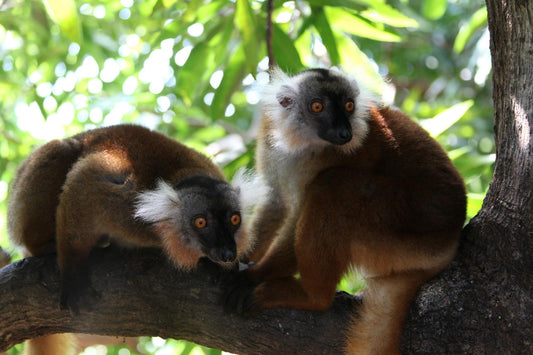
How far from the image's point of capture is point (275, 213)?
17.4ft

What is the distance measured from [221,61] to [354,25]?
1.79m

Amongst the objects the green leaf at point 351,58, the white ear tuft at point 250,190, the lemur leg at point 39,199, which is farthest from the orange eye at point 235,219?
the green leaf at point 351,58

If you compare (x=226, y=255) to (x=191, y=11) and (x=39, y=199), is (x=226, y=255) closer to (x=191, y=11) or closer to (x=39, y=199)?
(x=39, y=199)

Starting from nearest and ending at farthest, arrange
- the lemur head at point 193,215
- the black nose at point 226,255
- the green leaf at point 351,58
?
the black nose at point 226,255 → the lemur head at point 193,215 → the green leaf at point 351,58

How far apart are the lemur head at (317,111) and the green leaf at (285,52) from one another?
746 millimetres

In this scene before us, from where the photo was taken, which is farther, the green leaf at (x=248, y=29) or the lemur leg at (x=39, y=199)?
the green leaf at (x=248, y=29)

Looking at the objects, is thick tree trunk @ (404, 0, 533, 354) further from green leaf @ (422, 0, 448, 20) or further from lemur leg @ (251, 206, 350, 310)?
green leaf @ (422, 0, 448, 20)

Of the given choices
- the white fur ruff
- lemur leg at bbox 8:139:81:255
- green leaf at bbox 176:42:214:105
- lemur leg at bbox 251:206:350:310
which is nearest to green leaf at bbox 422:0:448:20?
the white fur ruff

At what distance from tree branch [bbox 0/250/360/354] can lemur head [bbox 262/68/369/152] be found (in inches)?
53.6

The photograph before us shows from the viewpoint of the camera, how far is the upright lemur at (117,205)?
4492 millimetres

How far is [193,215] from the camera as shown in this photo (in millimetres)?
4809

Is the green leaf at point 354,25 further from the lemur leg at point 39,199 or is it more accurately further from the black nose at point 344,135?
the lemur leg at point 39,199

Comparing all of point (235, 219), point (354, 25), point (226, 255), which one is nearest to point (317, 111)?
point (235, 219)

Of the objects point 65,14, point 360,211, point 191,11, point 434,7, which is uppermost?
point 65,14
